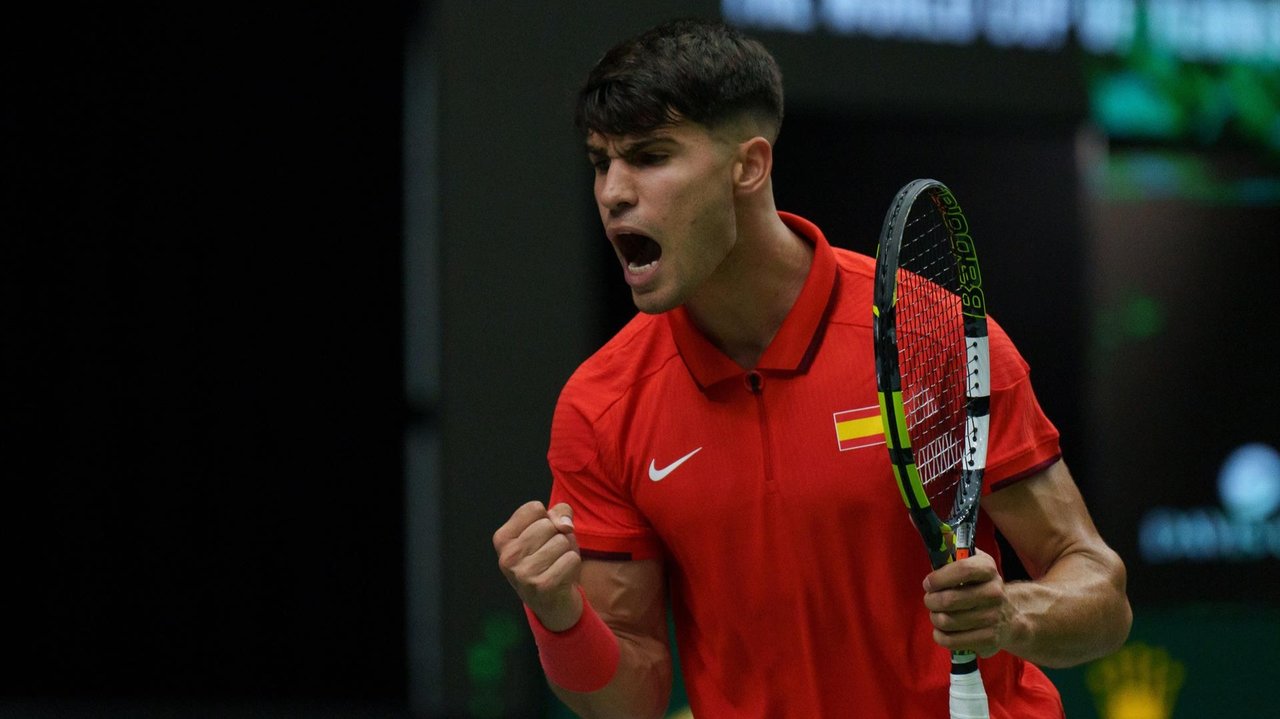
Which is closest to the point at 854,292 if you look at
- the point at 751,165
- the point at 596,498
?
the point at 751,165

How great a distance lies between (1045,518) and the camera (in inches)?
92.7

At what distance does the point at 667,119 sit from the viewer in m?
2.34

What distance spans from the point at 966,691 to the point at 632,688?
0.60 m

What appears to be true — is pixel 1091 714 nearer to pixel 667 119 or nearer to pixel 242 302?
pixel 242 302

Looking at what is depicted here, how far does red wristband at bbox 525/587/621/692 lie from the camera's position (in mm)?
2377

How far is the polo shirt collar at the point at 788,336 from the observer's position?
246 centimetres

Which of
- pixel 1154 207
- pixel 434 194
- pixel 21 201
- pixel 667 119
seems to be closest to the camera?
pixel 667 119

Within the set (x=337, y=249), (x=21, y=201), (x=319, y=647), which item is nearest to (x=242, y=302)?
(x=337, y=249)

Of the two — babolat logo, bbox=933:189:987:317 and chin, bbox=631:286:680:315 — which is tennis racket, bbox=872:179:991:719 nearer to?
babolat logo, bbox=933:189:987:317

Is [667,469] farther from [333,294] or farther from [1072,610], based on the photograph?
[333,294]

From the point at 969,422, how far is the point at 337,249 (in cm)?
325

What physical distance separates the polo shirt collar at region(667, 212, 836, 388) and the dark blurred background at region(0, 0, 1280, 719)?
2.31 meters

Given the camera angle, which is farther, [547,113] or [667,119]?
[547,113]

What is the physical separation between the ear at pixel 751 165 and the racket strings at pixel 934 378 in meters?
0.23
